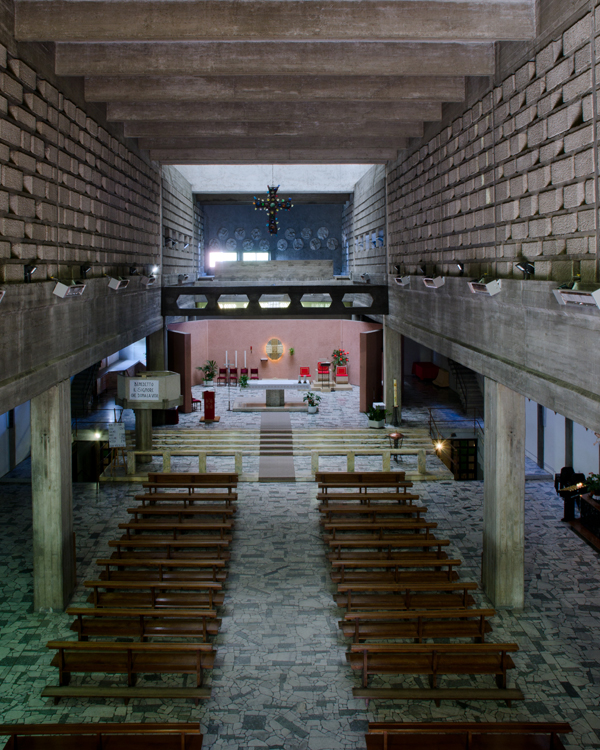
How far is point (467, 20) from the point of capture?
697 cm

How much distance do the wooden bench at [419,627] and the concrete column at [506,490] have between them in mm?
1159

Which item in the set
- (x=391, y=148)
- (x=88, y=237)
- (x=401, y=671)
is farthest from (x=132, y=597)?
(x=391, y=148)

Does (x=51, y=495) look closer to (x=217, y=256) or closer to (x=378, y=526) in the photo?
(x=378, y=526)

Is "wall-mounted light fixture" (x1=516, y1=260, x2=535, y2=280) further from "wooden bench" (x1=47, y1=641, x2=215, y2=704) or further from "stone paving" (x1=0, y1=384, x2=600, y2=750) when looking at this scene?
"wooden bench" (x1=47, y1=641, x2=215, y2=704)

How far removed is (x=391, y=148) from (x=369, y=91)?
4.91 meters

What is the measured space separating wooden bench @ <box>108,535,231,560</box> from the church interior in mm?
69

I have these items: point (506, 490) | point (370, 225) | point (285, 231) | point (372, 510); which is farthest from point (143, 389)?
point (285, 231)

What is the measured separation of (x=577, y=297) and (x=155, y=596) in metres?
6.03

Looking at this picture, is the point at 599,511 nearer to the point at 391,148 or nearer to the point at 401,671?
the point at 401,671

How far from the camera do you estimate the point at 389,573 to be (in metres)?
9.00

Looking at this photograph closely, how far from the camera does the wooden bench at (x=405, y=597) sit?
8.27m

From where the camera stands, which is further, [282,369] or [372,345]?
[282,369]

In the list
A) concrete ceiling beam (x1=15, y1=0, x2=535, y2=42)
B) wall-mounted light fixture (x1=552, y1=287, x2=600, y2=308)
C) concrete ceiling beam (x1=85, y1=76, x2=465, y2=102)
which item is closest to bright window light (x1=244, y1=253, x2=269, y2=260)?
concrete ceiling beam (x1=85, y1=76, x2=465, y2=102)

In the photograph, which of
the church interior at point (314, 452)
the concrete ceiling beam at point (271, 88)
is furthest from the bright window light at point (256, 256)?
the concrete ceiling beam at point (271, 88)
